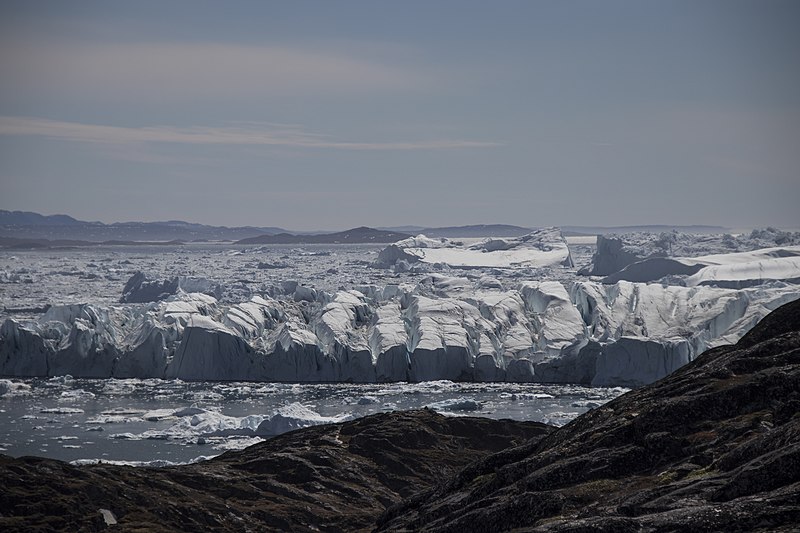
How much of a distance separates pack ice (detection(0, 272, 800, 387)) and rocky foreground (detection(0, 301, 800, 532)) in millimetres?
15538

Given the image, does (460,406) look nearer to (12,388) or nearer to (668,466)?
(12,388)

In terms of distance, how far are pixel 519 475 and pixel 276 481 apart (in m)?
14.9

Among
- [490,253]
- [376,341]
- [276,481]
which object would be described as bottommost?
[276,481]

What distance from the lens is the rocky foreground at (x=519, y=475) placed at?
525 inches

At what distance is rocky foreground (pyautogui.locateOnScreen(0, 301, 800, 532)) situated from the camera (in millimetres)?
13344

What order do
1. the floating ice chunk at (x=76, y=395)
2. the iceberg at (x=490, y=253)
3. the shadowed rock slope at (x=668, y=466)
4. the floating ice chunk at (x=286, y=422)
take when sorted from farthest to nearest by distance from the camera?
the iceberg at (x=490, y=253) < the floating ice chunk at (x=76, y=395) < the floating ice chunk at (x=286, y=422) < the shadowed rock slope at (x=668, y=466)

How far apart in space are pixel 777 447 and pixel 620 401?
8.29 meters

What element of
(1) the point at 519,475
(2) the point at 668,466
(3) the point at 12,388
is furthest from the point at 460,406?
(2) the point at 668,466

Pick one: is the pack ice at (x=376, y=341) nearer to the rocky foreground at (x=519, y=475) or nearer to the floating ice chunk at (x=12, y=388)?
the floating ice chunk at (x=12, y=388)

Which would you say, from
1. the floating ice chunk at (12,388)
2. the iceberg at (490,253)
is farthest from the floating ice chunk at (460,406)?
the iceberg at (490,253)

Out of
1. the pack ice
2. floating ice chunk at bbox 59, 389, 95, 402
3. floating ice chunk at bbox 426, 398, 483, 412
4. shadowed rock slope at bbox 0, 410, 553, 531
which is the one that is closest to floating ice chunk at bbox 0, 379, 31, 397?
floating ice chunk at bbox 59, 389, 95, 402

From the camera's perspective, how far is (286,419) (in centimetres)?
4138

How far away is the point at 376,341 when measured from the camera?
5597 cm

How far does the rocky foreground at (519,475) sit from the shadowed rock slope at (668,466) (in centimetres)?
3
